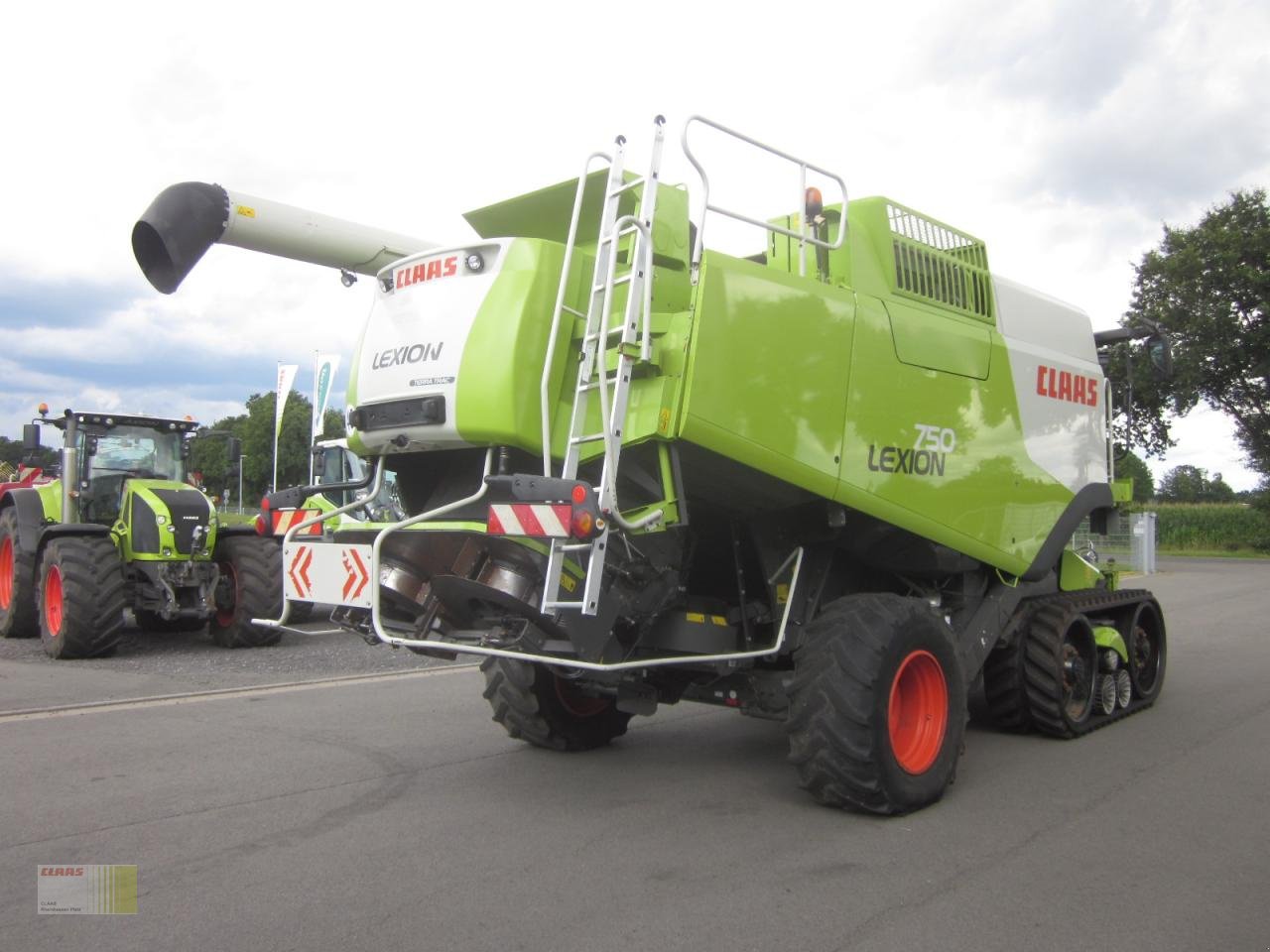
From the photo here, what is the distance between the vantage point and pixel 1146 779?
5836mm

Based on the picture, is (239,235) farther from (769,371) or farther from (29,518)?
(29,518)

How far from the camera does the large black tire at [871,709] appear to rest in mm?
4895

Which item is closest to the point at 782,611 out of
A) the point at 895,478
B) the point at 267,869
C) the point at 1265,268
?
the point at 895,478

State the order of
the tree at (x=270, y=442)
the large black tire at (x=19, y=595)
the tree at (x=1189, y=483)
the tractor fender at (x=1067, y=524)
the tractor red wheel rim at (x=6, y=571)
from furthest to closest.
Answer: the tree at (x=1189, y=483) < the tree at (x=270, y=442) < the tractor red wheel rim at (x=6, y=571) < the large black tire at (x=19, y=595) < the tractor fender at (x=1067, y=524)

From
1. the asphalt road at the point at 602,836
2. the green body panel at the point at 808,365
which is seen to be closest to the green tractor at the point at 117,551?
the asphalt road at the point at 602,836

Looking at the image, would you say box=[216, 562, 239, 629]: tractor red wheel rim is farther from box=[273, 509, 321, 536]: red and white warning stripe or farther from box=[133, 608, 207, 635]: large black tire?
box=[273, 509, 321, 536]: red and white warning stripe

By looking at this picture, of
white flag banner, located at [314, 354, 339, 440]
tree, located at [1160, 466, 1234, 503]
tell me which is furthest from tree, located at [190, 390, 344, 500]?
tree, located at [1160, 466, 1234, 503]

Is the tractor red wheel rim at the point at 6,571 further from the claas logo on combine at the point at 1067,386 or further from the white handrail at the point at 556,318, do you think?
the claas logo on combine at the point at 1067,386

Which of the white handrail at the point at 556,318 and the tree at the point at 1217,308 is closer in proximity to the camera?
the white handrail at the point at 556,318

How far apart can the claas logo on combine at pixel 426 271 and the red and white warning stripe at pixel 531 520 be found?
1330mm

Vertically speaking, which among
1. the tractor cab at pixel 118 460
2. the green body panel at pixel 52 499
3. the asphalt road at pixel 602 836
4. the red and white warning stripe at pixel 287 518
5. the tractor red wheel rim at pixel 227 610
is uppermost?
the tractor cab at pixel 118 460

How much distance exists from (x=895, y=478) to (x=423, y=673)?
5.58 meters

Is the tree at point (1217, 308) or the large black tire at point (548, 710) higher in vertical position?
the tree at point (1217, 308)

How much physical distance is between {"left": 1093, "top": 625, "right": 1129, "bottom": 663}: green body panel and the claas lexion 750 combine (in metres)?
1.34
